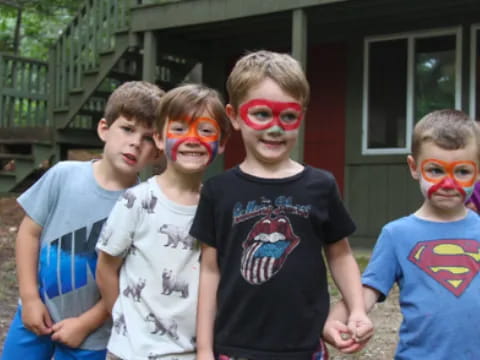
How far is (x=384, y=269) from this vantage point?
212 cm

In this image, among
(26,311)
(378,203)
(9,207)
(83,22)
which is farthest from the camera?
(9,207)

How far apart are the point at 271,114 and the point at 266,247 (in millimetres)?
426

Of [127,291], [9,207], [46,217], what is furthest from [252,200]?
[9,207]

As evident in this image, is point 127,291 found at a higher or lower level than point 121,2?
lower

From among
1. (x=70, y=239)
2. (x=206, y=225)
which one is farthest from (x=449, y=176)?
(x=70, y=239)

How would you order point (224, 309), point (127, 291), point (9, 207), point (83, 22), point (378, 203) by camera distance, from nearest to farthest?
point (224, 309), point (127, 291), point (378, 203), point (83, 22), point (9, 207)

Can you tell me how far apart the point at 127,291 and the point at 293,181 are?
2.20ft

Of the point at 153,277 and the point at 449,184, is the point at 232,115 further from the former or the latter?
the point at 449,184

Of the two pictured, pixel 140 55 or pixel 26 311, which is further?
pixel 140 55

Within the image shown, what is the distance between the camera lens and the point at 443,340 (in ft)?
6.59

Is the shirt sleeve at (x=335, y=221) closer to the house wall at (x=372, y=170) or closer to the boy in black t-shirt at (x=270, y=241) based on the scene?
the boy in black t-shirt at (x=270, y=241)

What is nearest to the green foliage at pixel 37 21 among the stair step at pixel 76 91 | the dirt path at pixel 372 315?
the stair step at pixel 76 91

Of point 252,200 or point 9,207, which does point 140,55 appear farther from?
point 252,200

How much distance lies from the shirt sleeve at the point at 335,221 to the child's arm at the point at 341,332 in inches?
8.9
